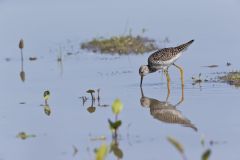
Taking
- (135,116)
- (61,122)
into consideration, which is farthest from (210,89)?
(61,122)

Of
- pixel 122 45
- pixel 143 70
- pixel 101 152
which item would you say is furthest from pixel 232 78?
pixel 101 152

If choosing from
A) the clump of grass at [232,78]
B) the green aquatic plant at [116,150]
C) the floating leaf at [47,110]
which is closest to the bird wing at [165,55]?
the clump of grass at [232,78]

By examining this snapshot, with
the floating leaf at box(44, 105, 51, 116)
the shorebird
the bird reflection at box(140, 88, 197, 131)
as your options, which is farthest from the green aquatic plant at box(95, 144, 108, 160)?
the shorebird

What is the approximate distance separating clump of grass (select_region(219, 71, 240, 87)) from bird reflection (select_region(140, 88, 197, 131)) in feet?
3.56

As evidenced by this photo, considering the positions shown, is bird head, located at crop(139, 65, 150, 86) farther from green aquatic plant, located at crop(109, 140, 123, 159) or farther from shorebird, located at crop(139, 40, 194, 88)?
green aquatic plant, located at crop(109, 140, 123, 159)

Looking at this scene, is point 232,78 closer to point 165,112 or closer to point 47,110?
point 165,112

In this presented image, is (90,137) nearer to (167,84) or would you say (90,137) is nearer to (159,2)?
(167,84)

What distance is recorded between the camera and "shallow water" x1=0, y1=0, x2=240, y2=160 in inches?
360

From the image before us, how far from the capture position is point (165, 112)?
10711 mm

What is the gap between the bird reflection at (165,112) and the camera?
9.96 meters

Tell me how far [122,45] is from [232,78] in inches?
152

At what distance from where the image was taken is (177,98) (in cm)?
1154

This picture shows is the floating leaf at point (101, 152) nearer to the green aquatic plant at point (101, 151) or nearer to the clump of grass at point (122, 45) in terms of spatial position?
the green aquatic plant at point (101, 151)

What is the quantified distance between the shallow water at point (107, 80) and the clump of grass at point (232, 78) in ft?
0.49
